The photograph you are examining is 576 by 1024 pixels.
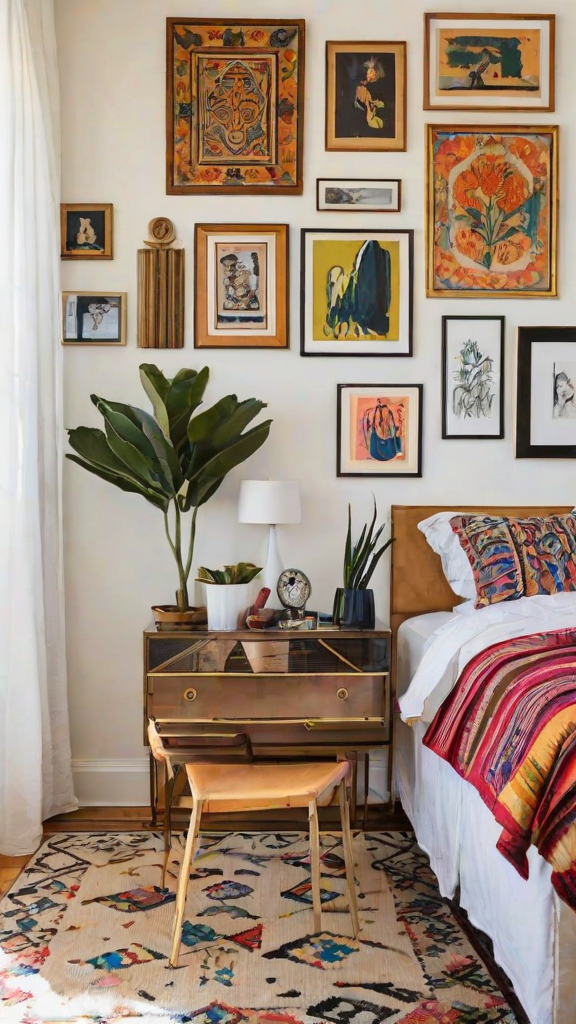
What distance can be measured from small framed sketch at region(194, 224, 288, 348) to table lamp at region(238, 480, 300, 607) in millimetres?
617

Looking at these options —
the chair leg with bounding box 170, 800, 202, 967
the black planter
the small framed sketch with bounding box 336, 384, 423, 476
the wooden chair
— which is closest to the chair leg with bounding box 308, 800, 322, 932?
the wooden chair

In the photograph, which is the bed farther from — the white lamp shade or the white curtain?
the white curtain

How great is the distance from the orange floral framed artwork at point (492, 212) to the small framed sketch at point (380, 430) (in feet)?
1.42

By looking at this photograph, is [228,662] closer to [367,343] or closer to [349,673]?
[349,673]

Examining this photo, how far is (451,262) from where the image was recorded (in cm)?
333

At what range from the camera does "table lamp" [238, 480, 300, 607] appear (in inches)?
118

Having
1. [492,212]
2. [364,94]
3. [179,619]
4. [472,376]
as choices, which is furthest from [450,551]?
[364,94]

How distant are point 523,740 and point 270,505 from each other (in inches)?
54.7

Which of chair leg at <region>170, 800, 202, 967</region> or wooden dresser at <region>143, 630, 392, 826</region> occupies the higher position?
wooden dresser at <region>143, 630, 392, 826</region>

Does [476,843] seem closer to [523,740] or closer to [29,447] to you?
[523,740]

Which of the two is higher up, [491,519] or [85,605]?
[491,519]

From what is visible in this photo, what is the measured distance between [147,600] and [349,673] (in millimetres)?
Result: 932

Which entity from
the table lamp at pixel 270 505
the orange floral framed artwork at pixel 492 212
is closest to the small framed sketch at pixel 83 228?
the table lamp at pixel 270 505

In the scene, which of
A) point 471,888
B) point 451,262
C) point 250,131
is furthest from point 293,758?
point 250,131
